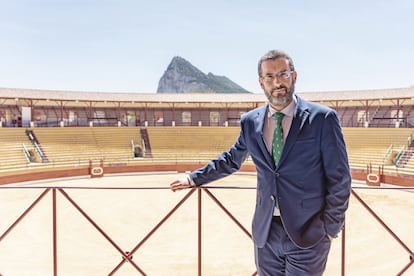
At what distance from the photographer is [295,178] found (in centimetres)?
166

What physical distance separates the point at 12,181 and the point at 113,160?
6901mm

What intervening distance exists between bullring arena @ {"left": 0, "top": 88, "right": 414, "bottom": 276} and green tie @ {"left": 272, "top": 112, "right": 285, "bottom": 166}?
0.90 m

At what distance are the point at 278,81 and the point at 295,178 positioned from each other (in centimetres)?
58

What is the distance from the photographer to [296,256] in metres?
1.70

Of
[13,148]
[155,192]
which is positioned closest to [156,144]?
[13,148]

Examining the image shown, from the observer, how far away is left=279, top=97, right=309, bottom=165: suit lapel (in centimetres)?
166

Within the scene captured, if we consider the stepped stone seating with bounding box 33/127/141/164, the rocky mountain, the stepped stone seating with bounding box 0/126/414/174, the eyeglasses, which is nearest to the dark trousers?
the eyeglasses

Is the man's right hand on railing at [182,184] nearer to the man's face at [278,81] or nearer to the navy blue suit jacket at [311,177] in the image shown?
the navy blue suit jacket at [311,177]

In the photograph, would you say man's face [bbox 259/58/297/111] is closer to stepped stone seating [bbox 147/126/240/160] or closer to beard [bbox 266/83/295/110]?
beard [bbox 266/83/295/110]

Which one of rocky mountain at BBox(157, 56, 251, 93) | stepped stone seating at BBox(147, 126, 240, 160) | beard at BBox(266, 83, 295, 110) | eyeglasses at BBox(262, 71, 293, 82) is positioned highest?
rocky mountain at BBox(157, 56, 251, 93)

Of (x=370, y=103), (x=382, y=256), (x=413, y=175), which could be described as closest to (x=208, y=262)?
(x=382, y=256)

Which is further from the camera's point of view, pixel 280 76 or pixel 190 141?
pixel 190 141

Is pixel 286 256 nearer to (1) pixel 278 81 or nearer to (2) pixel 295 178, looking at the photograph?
(2) pixel 295 178

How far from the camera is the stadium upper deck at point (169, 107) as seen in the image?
25.1 meters
